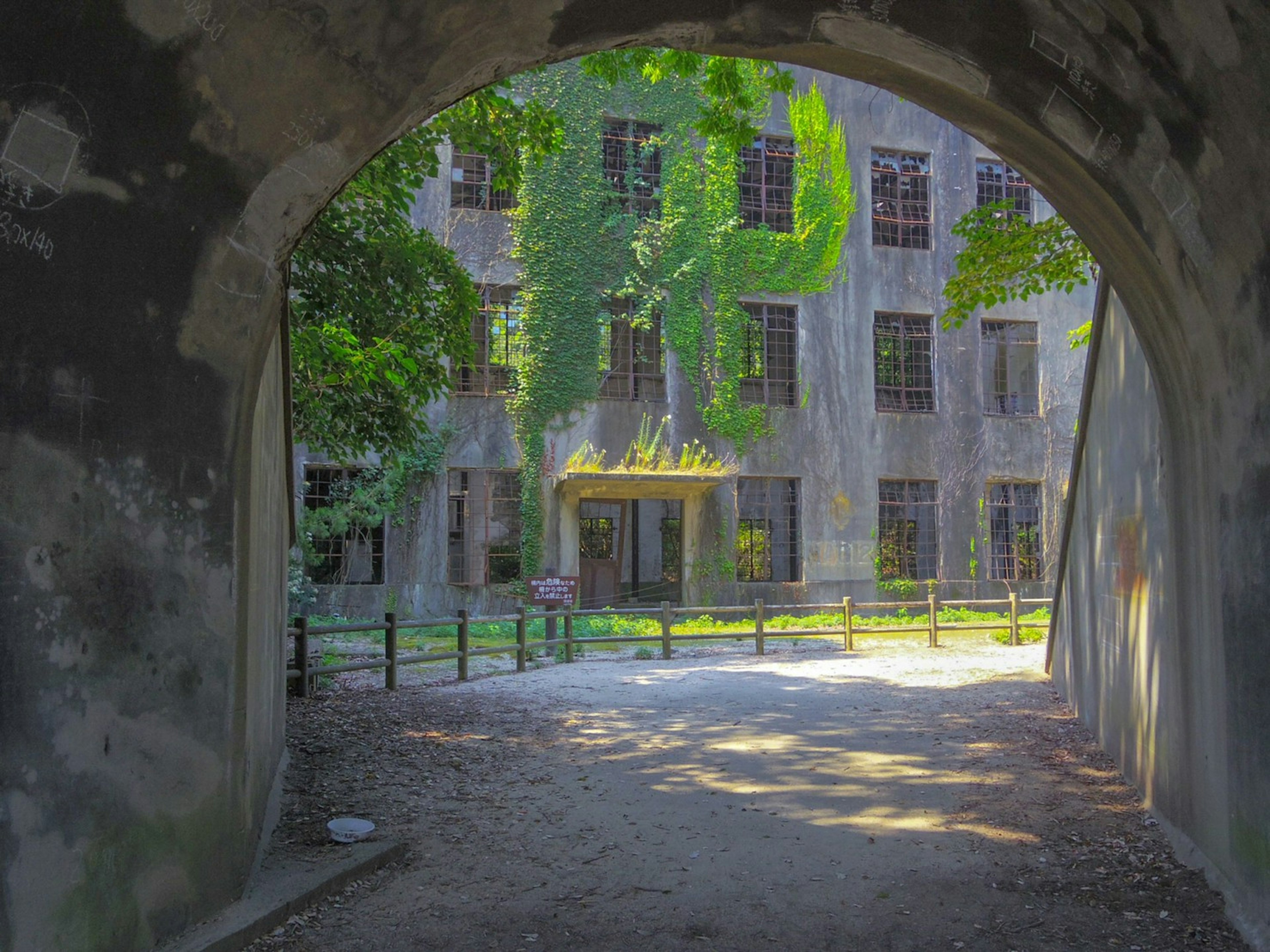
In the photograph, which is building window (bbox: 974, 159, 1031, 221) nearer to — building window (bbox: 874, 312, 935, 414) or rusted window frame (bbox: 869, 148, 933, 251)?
rusted window frame (bbox: 869, 148, 933, 251)

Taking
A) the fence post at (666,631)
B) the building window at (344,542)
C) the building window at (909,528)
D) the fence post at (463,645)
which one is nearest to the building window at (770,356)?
the building window at (909,528)

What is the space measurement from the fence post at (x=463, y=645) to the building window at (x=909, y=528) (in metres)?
10.5

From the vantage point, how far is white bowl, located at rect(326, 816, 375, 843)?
496 cm

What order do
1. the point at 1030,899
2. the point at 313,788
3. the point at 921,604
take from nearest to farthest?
the point at 1030,899 → the point at 313,788 → the point at 921,604

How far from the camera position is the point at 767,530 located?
19.4 meters

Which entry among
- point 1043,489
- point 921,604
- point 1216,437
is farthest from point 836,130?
point 1216,437

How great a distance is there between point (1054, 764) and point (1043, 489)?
15.3m

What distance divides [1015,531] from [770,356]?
21.3 feet

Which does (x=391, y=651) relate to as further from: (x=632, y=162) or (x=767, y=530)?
(x=632, y=162)

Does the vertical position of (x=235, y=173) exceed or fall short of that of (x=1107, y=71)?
it falls short

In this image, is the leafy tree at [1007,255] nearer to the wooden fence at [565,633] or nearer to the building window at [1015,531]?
the wooden fence at [565,633]

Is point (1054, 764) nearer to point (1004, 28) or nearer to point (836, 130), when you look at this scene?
point (1004, 28)

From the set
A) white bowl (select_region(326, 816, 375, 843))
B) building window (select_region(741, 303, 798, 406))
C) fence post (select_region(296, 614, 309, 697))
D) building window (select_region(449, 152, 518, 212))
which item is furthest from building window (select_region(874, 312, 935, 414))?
white bowl (select_region(326, 816, 375, 843))

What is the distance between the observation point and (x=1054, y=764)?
6.86 meters
